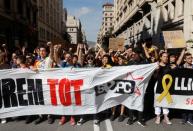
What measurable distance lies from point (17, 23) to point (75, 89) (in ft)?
96.6

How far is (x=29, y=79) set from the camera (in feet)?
29.6

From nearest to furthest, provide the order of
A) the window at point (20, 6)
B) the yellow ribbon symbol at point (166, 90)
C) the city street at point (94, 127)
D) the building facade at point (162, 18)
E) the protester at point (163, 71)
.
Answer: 1. the city street at point (94, 127)
2. the protester at point (163, 71)
3. the yellow ribbon symbol at point (166, 90)
4. the building facade at point (162, 18)
5. the window at point (20, 6)

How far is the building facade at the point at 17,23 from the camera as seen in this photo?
107ft

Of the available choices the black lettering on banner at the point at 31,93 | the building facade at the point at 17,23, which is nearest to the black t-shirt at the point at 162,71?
Result: the black lettering on banner at the point at 31,93

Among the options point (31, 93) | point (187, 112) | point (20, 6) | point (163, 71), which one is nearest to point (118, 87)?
point (163, 71)

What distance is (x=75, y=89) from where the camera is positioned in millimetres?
8969

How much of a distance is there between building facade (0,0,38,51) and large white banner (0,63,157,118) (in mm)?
22463

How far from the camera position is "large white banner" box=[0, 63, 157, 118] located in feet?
29.4

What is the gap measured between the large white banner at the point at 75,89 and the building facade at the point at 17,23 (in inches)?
884

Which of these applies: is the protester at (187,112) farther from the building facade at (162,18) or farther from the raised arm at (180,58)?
the building facade at (162,18)

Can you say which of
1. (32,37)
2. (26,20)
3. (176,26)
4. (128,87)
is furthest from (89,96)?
(32,37)

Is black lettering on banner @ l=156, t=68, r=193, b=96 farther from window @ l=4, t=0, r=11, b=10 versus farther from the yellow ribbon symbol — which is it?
window @ l=4, t=0, r=11, b=10

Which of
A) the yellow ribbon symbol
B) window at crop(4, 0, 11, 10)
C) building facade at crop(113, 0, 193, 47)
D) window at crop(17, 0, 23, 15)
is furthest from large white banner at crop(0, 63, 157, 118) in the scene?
window at crop(17, 0, 23, 15)

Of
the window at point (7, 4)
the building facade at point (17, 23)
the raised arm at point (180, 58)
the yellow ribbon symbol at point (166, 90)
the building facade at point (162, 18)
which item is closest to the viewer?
the yellow ribbon symbol at point (166, 90)
